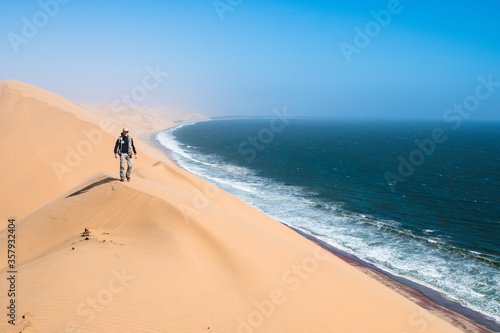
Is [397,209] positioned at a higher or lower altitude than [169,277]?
lower

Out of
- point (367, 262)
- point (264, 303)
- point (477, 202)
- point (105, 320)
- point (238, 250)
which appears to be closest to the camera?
point (105, 320)

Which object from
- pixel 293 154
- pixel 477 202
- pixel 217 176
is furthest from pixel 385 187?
pixel 293 154

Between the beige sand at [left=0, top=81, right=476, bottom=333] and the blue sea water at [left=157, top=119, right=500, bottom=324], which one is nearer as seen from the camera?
the beige sand at [left=0, top=81, right=476, bottom=333]

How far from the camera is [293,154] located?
186 ft

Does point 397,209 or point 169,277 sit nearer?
point 169,277

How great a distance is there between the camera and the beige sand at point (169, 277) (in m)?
6.55

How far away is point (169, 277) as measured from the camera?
318 inches

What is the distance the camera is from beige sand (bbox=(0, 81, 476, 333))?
6547 millimetres

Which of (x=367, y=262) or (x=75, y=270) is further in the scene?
(x=367, y=262)

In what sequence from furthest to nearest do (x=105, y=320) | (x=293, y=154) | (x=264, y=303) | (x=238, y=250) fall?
1. (x=293, y=154)
2. (x=238, y=250)
3. (x=264, y=303)
4. (x=105, y=320)

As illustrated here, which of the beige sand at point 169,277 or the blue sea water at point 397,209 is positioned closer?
the beige sand at point 169,277

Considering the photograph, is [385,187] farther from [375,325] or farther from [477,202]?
[375,325]

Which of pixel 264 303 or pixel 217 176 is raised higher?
pixel 264 303

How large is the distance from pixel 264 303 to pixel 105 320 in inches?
153
